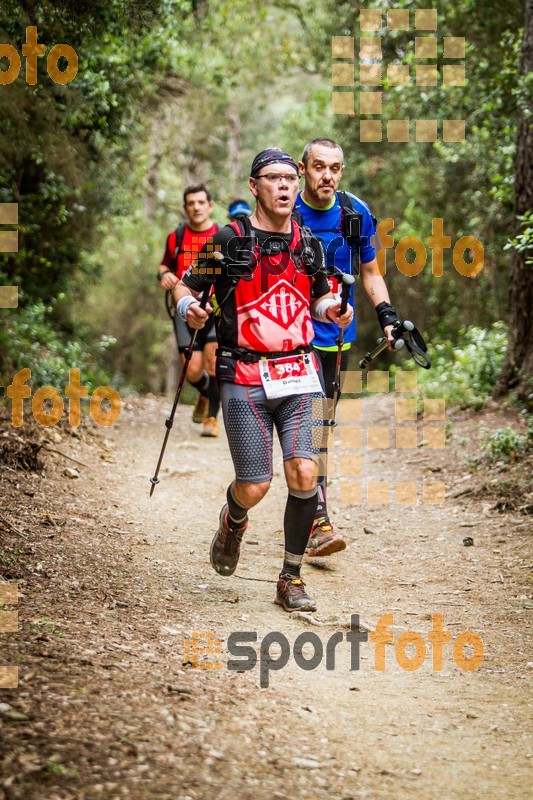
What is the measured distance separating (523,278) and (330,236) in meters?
4.35

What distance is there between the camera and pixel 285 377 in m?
4.93

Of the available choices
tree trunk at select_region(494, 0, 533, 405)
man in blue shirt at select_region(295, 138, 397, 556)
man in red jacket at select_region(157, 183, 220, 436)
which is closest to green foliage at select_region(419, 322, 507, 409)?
tree trunk at select_region(494, 0, 533, 405)

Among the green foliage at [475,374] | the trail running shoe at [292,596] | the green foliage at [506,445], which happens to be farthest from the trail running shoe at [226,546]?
the green foliage at [475,374]

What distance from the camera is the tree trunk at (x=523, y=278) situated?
30.6 feet

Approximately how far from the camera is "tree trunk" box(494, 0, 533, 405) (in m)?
9.32

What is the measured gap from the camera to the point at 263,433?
16.3ft

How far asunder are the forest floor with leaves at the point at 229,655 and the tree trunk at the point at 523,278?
1.89 m

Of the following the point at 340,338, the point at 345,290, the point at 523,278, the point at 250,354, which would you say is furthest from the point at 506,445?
the point at 250,354

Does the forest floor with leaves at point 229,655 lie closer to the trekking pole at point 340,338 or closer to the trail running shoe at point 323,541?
the trail running shoe at point 323,541

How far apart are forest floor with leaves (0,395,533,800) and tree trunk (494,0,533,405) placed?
6.20ft

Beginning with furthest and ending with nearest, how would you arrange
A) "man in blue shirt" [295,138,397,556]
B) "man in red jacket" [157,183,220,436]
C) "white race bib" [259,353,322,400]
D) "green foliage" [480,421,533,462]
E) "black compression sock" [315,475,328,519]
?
"man in red jacket" [157,183,220,436] < "green foliage" [480,421,533,462] < "black compression sock" [315,475,328,519] < "man in blue shirt" [295,138,397,556] < "white race bib" [259,353,322,400]

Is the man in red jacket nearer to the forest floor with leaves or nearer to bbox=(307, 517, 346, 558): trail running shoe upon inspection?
the forest floor with leaves

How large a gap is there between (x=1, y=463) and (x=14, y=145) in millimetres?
3516

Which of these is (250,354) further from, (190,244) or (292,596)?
(190,244)
